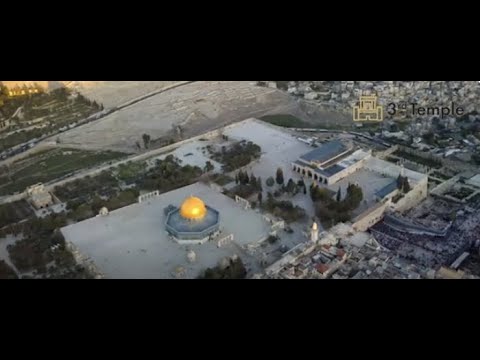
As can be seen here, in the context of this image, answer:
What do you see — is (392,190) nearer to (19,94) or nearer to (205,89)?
(205,89)

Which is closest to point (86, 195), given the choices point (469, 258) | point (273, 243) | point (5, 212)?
point (5, 212)

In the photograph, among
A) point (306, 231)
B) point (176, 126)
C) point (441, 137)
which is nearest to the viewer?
point (306, 231)

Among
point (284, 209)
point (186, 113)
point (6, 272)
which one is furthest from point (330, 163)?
point (6, 272)

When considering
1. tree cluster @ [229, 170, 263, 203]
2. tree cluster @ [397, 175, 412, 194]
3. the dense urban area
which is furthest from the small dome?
tree cluster @ [397, 175, 412, 194]

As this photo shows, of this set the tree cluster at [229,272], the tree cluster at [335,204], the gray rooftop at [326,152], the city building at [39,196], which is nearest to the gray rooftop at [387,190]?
the tree cluster at [335,204]

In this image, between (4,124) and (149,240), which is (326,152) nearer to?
(149,240)
